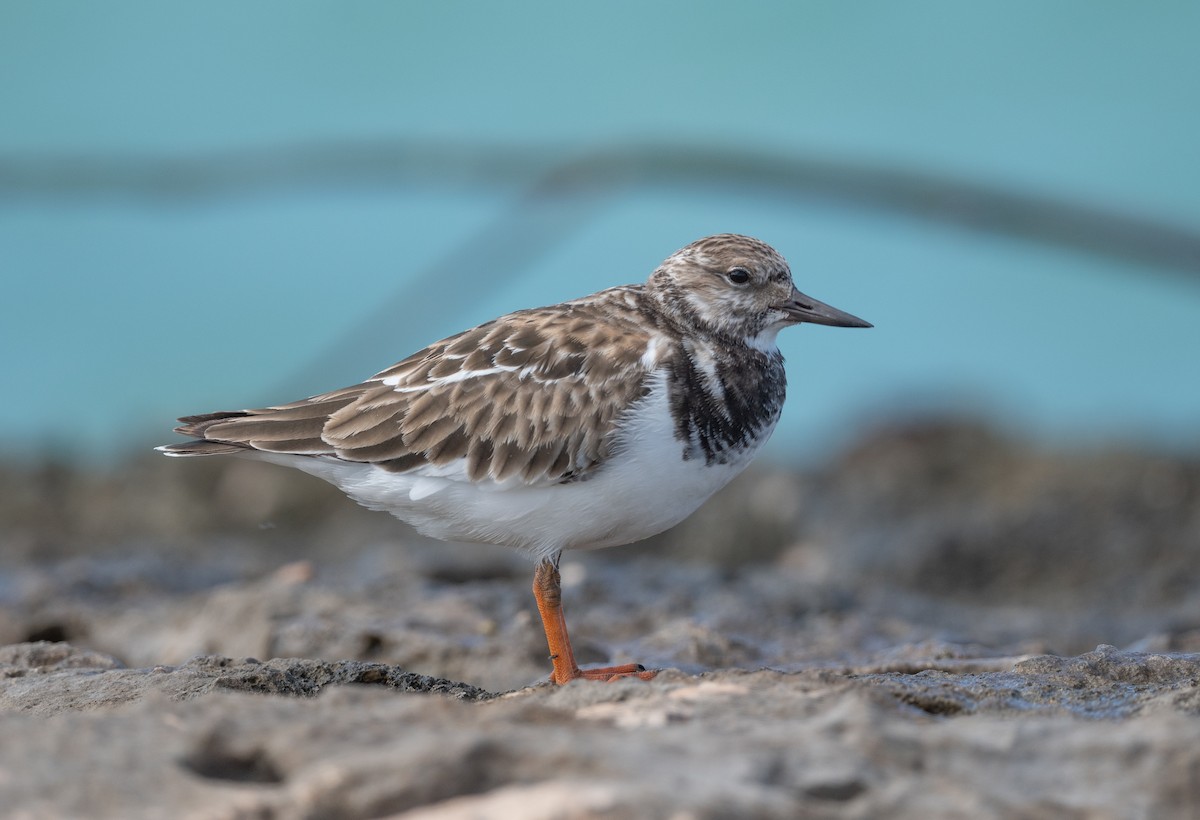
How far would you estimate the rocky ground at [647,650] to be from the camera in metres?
2.45

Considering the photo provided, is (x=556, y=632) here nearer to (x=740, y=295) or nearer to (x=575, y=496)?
(x=575, y=496)

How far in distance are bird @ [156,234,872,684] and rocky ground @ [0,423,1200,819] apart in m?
0.65

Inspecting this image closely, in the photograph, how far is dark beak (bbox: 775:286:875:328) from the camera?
5.11 meters

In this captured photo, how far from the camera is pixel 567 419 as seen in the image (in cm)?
462

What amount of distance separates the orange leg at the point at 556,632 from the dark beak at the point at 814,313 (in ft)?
4.40

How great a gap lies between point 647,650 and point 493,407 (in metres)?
1.31

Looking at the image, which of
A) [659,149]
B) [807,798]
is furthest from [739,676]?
[659,149]

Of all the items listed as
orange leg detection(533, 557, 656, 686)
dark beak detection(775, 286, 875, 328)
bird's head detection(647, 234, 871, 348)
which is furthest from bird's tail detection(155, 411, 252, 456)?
dark beak detection(775, 286, 875, 328)

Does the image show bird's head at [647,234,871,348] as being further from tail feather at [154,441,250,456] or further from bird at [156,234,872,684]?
tail feather at [154,441,250,456]

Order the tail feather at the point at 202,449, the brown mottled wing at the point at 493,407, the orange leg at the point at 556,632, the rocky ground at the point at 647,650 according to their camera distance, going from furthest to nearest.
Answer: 1. the tail feather at the point at 202,449
2. the brown mottled wing at the point at 493,407
3. the orange leg at the point at 556,632
4. the rocky ground at the point at 647,650

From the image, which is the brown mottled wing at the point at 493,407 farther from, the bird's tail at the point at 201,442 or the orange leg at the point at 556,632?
the orange leg at the point at 556,632

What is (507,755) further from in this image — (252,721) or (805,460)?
(805,460)

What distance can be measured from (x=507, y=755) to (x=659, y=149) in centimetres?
791

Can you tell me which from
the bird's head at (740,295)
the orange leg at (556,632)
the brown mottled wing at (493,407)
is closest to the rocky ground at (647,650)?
the orange leg at (556,632)
